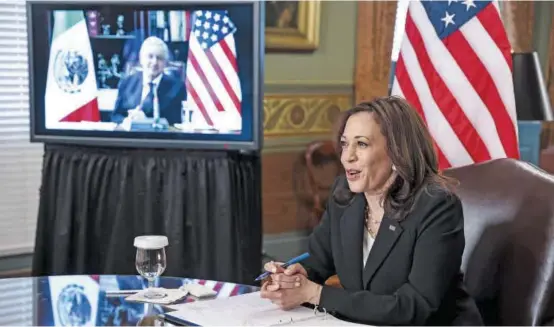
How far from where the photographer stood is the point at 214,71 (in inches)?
131

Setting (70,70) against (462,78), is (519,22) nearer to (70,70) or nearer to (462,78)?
(462,78)

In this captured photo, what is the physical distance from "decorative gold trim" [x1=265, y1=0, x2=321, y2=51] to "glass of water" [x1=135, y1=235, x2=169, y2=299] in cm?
316

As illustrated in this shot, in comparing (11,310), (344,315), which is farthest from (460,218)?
(11,310)

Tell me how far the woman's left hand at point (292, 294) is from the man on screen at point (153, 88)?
5.99 ft

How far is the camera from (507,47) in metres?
3.14

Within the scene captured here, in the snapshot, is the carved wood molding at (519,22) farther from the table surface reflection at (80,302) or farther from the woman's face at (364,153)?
the table surface reflection at (80,302)

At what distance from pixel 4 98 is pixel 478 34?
102 inches

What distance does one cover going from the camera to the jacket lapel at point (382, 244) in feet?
5.83

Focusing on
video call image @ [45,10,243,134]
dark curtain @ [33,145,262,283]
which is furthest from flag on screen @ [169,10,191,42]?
dark curtain @ [33,145,262,283]

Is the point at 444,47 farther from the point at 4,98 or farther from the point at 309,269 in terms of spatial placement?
the point at 4,98

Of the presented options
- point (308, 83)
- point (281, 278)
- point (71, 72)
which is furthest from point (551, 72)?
point (281, 278)

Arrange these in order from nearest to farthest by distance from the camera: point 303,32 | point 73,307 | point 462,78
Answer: point 73,307, point 462,78, point 303,32

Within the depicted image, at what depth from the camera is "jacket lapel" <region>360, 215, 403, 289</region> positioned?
1778 millimetres

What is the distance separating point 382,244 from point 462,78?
5.25 feet
